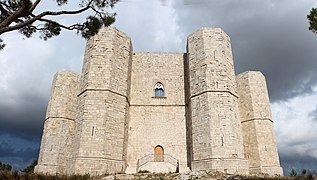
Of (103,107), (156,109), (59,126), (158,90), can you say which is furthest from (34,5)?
(59,126)

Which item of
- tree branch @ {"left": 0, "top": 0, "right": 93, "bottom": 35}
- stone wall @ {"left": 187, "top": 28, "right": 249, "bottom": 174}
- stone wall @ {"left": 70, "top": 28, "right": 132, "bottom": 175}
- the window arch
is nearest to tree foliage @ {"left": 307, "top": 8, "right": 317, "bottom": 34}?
stone wall @ {"left": 187, "top": 28, "right": 249, "bottom": 174}

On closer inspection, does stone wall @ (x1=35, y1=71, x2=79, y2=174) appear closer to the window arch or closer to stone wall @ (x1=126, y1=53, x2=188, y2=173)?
stone wall @ (x1=126, y1=53, x2=188, y2=173)

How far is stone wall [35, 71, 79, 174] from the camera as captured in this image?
16328mm

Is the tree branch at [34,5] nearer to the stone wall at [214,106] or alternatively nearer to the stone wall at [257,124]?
the stone wall at [214,106]

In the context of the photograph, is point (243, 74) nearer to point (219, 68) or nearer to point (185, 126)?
point (219, 68)

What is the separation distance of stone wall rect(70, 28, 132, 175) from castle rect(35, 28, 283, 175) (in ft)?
0.17

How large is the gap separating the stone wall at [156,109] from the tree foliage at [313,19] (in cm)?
1008

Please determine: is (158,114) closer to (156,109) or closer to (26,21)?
(156,109)

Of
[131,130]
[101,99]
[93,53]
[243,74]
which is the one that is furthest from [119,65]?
[243,74]

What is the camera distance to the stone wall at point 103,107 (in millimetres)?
12703

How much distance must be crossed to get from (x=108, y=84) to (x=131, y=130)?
3.84 metres

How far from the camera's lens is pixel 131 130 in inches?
637

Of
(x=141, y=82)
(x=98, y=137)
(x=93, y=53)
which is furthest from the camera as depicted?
(x=141, y=82)

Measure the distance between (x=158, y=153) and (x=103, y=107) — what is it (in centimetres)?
491
